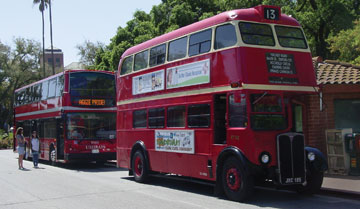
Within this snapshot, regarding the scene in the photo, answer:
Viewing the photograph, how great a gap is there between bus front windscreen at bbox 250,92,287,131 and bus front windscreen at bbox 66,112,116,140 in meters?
11.2

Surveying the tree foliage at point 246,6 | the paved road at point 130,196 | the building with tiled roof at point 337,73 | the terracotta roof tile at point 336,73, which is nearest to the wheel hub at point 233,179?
the paved road at point 130,196

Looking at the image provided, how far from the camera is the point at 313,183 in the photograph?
32.0 ft

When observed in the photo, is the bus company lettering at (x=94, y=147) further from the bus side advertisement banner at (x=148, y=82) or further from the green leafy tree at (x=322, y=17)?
the green leafy tree at (x=322, y=17)

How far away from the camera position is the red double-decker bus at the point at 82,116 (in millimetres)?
18391

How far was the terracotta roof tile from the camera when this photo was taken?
13695mm

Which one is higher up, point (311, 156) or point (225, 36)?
point (225, 36)

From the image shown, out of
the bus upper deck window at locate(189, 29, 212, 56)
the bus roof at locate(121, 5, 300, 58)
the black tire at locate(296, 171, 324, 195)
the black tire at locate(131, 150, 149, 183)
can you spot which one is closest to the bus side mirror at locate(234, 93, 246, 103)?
the bus upper deck window at locate(189, 29, 212, 56)

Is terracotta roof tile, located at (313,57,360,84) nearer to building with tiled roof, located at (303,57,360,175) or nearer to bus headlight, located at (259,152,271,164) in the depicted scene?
building with tiled roof, located at (303,57,360,175)

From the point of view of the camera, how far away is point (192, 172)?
421 inches

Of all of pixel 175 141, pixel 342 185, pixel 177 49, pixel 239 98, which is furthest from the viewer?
pixel 177 49

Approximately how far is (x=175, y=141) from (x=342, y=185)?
4475 millimetres

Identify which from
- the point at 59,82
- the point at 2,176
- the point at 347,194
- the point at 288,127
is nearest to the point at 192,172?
the point at 288,127

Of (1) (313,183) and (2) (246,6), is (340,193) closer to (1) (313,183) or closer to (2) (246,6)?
(1) (313,183)

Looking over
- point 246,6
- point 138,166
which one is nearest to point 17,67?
point 246,6
